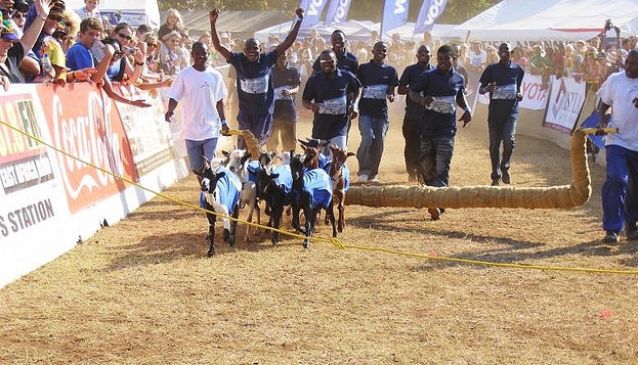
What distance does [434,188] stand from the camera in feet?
33.1

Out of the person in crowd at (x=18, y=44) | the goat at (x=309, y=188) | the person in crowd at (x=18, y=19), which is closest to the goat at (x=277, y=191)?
the goat at (x=309, y=188)

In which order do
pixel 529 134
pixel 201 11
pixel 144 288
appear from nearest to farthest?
pixel 144 288 → pixel 529 134 → pixel 201 11

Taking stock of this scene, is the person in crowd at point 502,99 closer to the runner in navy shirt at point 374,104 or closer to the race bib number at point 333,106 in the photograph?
the runner in navy shirt at point 374,104

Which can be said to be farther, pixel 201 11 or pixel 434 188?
pixel 201 11

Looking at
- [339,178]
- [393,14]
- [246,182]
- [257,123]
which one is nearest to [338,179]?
[339,178]

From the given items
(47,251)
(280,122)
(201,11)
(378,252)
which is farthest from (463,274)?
(201,11)

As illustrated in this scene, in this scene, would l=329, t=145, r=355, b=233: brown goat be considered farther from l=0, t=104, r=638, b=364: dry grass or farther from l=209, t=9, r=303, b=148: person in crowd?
l=209, t=9, r=303, b=148: person in crowd

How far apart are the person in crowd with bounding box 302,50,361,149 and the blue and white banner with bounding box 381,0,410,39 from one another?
1947 cm

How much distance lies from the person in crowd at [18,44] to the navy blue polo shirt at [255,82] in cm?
308

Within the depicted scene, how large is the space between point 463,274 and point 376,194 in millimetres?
2931

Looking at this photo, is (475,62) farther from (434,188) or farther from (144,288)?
(144,288)

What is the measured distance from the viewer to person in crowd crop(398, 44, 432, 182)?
11.9m

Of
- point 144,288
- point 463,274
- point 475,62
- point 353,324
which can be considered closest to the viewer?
point 353,324

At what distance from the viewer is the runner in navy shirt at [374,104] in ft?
40.0
